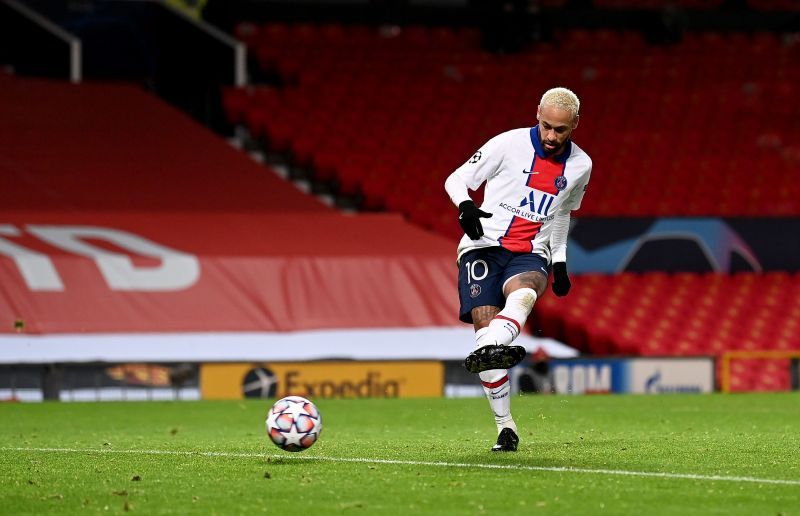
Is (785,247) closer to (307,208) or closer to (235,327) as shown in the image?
(307,208)

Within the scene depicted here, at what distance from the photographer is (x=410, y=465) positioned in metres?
8.38

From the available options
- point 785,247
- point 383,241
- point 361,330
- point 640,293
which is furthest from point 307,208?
point 785,247

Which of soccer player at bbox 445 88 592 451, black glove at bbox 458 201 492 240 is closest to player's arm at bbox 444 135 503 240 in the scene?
soccer player at bbox 445 88 592 451

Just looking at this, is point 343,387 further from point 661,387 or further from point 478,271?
point 478,271

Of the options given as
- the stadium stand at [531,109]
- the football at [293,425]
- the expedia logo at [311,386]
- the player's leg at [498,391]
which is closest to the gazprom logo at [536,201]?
the player's leg at [498,391]

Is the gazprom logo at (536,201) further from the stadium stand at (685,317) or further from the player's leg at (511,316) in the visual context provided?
the stadium stand at (685,317)

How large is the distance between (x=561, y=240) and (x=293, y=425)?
6.79 ft

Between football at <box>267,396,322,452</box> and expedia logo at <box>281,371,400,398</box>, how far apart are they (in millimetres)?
7996

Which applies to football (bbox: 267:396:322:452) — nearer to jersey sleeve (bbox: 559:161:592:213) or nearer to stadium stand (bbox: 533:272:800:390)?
jersey sleeve (bbox: 559:161:592:213)

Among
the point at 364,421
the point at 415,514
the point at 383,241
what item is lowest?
the point at 415,514

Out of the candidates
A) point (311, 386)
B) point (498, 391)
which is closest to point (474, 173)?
point (498, 391)

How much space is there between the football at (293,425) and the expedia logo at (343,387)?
26.2ft

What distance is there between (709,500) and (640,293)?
1455cm

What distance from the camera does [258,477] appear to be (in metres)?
7.78
